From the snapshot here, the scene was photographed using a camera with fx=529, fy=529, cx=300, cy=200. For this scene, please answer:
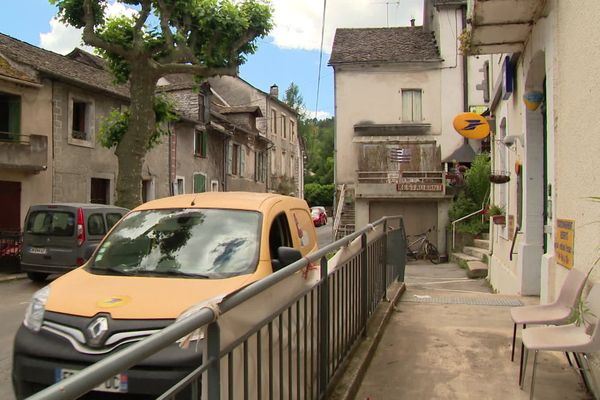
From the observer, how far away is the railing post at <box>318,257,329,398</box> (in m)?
3.53

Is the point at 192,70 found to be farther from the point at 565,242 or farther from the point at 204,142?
the point at 565,242

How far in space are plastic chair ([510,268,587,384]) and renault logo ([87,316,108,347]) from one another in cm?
308

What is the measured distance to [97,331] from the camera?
317cm

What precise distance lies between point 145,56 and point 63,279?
38.0ft

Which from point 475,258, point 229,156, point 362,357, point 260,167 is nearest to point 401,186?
point 475,258

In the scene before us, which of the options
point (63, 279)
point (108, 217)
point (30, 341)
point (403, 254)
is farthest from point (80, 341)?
point (108, 217)

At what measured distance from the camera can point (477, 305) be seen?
23.1 feet

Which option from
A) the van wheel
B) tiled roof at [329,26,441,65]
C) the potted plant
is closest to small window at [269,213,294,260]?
the potted plant

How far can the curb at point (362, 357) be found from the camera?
149 inches

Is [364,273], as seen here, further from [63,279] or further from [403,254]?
[403,254]

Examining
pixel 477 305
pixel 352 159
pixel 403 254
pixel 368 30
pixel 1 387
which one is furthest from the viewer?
pixel 368 30

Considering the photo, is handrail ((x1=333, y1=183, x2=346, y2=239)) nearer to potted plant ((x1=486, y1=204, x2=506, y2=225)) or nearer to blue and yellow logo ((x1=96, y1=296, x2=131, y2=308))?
potted plant ((x1=486, y1=204, x2=506, y2=225))

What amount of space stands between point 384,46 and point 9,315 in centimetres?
2296

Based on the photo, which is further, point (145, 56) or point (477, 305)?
point (145, 56)
